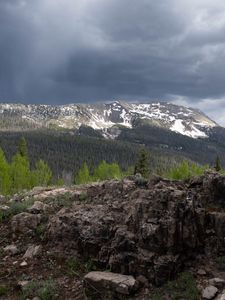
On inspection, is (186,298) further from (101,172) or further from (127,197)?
(101,172)

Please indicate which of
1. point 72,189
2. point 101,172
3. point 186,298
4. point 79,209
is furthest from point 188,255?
point 101,172

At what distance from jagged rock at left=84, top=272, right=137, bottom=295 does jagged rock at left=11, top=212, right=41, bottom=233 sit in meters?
5.12

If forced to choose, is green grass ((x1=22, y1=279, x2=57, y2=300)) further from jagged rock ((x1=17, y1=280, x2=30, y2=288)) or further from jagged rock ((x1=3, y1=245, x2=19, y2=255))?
jagged rock ((x1=3, y1=245, x2=19, y2=255))

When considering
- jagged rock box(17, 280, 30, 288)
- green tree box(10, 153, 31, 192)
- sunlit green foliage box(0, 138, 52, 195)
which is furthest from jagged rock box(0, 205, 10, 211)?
green tree box(10, 153, 31, 192)

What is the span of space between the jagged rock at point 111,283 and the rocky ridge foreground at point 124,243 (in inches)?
1.3

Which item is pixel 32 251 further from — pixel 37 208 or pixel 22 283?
pixel 37 208

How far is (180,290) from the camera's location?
47.2ft

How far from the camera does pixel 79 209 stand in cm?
1922

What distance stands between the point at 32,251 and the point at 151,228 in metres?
5.56

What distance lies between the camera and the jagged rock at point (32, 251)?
17391 mm

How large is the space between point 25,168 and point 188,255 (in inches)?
2358

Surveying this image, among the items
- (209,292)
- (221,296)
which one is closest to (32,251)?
(209,292)

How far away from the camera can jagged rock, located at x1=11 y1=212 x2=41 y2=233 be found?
19.1 metres

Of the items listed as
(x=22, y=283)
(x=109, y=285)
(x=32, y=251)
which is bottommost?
(x=22, y=283)
